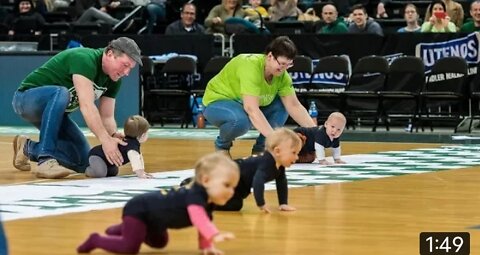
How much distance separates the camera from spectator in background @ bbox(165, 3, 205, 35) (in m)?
20.7

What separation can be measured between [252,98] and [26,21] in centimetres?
1329

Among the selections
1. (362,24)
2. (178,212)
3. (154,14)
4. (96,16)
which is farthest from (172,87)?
(178,212)

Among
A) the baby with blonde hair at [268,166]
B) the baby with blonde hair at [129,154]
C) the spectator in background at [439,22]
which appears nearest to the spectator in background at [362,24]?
the spectator in background at [439,22]

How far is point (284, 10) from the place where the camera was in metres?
21.2

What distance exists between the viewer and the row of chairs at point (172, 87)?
19.4 m

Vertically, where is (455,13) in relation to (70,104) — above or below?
below

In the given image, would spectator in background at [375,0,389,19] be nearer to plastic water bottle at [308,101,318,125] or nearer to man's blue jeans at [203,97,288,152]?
plastic water bottle at [308,101,318,125]

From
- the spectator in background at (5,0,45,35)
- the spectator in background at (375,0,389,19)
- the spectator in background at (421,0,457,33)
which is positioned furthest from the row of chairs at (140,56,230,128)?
the spectator in background at (5,0,45,35)

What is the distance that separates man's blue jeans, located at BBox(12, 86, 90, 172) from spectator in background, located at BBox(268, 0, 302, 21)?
10.5 m

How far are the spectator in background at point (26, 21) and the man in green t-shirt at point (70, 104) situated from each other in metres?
12.4

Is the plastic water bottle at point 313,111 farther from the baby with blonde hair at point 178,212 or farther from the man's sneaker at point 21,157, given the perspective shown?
the baby with blonde hair at point 178,212

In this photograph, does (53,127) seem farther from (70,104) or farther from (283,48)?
(283,48)

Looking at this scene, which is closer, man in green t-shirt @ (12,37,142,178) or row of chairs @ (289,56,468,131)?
man in green t-shirt @ (12,37,142,178)

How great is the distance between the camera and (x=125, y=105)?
19281 mm
